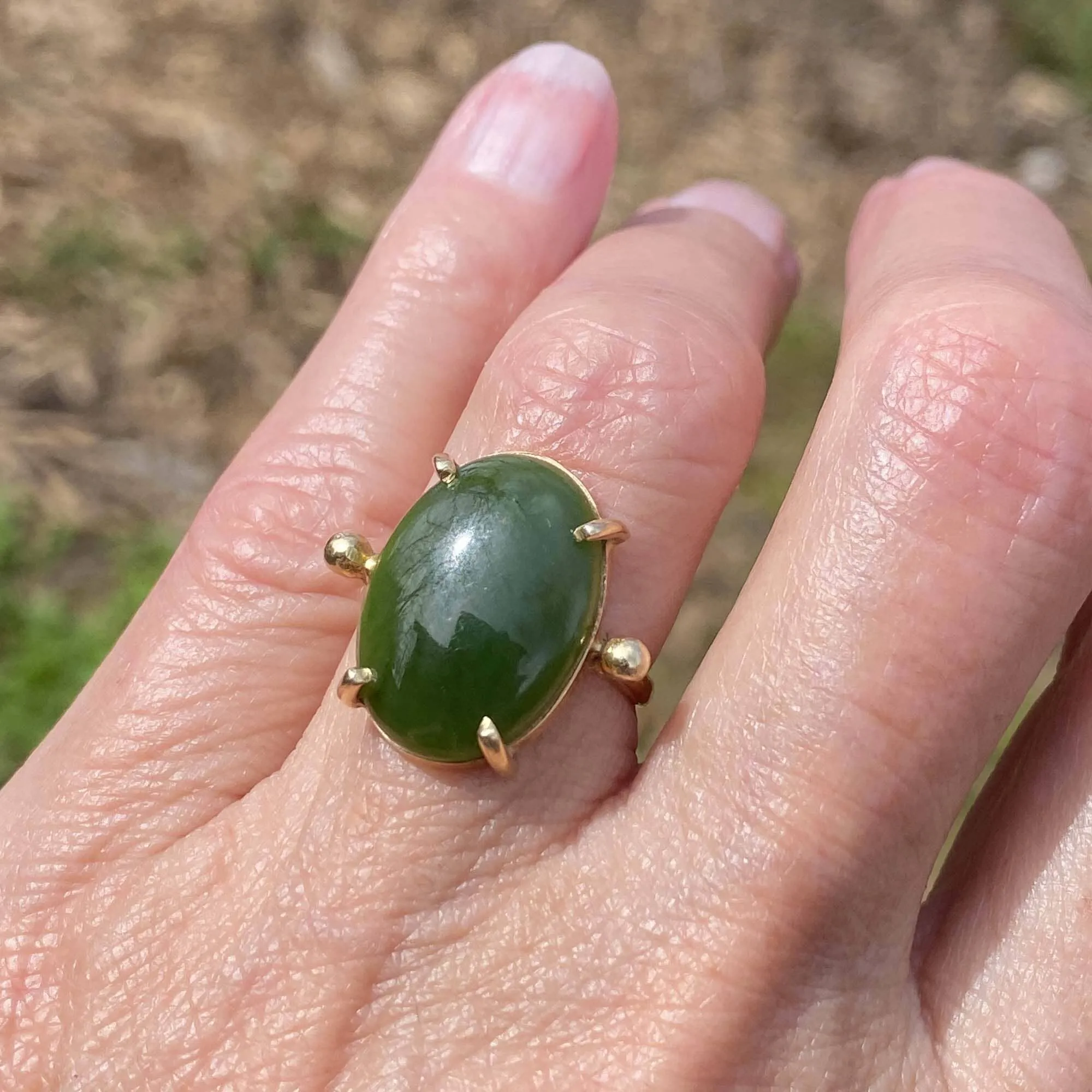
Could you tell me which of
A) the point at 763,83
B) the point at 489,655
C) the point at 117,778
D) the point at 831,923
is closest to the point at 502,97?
the point at 489,655

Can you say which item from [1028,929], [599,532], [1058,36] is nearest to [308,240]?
[599,532]

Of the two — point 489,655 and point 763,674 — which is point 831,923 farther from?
point 489,655

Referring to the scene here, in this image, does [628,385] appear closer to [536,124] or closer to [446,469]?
[446,469]

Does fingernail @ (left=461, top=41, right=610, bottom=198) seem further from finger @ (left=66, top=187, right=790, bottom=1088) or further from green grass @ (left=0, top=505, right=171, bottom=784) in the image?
green grass @ (left=0, top=505, right=171, bottom=784)

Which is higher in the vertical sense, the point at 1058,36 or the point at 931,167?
the point at 1058,36

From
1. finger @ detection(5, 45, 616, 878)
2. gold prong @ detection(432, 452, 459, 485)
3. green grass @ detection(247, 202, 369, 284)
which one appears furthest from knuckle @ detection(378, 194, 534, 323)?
green grass @ detection(247, 202, 369, 284)
